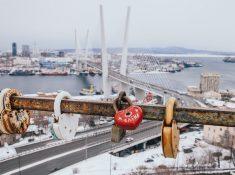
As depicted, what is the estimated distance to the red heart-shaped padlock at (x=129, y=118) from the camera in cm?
64

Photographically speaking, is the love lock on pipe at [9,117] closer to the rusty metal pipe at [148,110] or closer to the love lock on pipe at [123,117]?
the rusty metal pipe at [148,110]

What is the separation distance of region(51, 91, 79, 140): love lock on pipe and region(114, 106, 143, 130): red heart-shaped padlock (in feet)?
0.50

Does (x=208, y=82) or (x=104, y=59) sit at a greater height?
(x=104, y=59)

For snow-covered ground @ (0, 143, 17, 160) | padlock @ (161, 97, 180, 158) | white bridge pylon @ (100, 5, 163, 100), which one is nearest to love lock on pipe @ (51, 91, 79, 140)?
padlock @ (161, 97, 180, 158)

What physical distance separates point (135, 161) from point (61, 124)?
848 centimetres

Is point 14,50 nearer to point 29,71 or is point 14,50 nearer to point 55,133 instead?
point 29,71

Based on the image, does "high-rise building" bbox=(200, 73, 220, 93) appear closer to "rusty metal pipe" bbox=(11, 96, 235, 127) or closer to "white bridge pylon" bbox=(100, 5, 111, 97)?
"white bridge pylon" bbox=(100, 5, 111, 97)

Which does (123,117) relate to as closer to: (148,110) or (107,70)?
(148,110)

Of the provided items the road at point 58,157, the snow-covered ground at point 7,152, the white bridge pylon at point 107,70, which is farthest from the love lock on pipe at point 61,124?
the white bridge pylon at point 107,70

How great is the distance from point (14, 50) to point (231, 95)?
39.5 metres

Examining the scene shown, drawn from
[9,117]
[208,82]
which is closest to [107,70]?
[208,82]

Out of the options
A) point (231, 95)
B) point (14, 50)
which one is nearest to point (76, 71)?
point (231, 95)

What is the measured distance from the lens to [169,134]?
619 mm

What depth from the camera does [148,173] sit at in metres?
8.00
